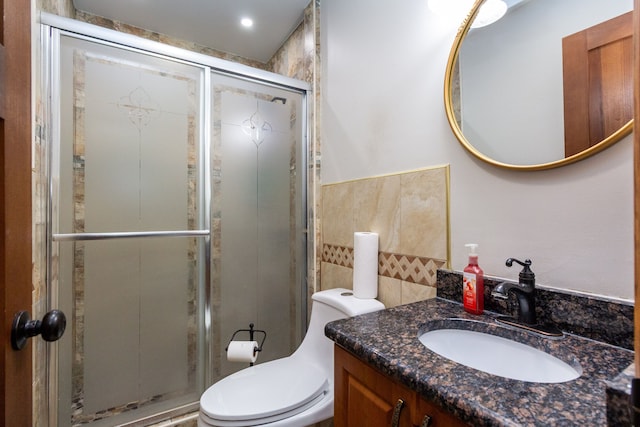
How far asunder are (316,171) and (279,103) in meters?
0.48

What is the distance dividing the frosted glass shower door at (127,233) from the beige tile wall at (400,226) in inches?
30.3

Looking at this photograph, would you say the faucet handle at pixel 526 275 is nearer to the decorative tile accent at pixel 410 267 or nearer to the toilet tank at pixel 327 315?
the decorative tile accent at pixel 410 267

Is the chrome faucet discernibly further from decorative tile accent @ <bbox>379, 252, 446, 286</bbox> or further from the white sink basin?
decorative tile accent @ <bbox>379, 252, 446, 286</bbox>

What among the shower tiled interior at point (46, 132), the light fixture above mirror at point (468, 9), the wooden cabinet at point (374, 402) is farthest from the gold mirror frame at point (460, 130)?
the shower tiled interior at point (46, 132)

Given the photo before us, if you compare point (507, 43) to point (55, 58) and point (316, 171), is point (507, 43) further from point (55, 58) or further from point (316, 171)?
point (55, 58)

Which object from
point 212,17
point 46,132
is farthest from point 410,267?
point 212,17

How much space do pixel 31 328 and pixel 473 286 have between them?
1.08 m

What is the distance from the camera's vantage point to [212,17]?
6.37 feet

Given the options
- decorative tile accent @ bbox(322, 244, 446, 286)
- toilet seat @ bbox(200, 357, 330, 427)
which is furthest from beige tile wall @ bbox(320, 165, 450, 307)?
toilet seat @ bbox(200, 357, 330, 427)

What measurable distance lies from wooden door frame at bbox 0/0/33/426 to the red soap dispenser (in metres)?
1.08

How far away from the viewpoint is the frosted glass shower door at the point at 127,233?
4.22ft

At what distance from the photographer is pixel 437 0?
1.07m

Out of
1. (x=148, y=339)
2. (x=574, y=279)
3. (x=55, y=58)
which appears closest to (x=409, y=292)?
(x=574, y=279)

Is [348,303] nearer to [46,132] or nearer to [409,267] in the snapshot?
[409,267]
